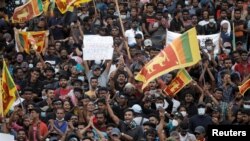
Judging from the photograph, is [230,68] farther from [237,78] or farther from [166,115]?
[166,115]

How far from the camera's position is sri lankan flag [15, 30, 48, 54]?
27.0 metres

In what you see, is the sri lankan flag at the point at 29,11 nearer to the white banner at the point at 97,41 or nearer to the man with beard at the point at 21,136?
the white banner at the point at 97,41

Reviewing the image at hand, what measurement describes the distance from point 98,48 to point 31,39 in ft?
7.83

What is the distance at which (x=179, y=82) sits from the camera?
75.7 feet

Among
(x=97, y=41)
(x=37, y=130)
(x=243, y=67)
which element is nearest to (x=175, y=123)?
(x=37, y=130)

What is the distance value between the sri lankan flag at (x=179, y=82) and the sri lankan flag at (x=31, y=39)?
460 cm

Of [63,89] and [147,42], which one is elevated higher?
[63,89]

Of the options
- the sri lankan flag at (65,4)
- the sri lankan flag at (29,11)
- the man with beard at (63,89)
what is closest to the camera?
the man with beard at (63,89)

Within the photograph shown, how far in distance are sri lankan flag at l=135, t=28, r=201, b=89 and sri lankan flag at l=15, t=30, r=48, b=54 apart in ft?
15.4

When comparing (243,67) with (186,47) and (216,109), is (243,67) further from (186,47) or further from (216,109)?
(216,109)

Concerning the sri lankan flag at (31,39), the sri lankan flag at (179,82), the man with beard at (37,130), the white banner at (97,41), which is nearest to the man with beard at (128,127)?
the man with beard at (37,130)

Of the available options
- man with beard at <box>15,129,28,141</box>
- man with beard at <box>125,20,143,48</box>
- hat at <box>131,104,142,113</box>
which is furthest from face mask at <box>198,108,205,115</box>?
man with beard at <box>125,20,143,48</box>

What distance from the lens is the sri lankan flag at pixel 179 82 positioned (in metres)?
23.0

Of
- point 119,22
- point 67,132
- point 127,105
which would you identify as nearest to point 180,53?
point 127,105
